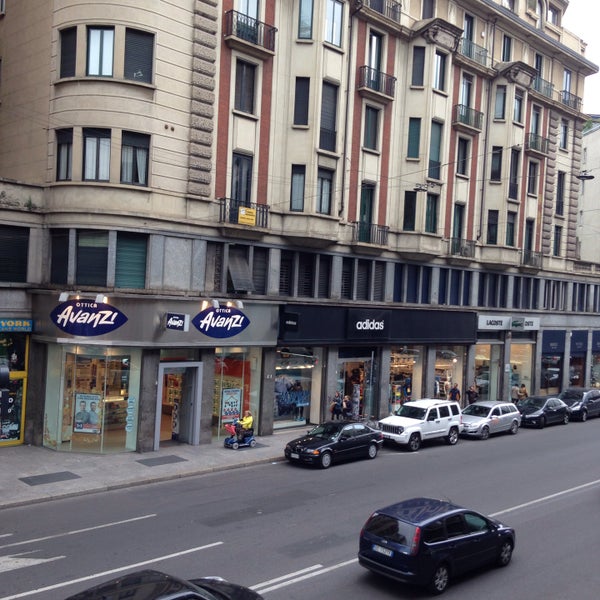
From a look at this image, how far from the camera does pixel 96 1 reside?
22.8 m

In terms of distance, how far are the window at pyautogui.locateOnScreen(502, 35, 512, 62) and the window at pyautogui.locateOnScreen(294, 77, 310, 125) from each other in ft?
56.3

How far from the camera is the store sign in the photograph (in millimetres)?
22125

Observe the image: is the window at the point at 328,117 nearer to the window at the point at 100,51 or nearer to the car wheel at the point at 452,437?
the window at the point at 100,51

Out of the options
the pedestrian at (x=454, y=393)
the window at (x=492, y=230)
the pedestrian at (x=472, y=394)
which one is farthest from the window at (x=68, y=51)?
the pedestrian at (x=472, y=394)

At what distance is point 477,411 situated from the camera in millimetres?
30547

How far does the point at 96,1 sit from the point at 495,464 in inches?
838

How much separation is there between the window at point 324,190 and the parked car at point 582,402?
18.5 meters

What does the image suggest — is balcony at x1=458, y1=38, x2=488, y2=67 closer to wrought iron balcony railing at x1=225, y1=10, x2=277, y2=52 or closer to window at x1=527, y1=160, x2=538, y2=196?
window at x1=527, y1=160, x2=538, y2=196

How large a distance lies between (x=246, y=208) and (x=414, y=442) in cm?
1139

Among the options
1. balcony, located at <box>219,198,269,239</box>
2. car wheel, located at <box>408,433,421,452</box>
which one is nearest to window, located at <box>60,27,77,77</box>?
balcony, located at <box>219,198,269,239</box>

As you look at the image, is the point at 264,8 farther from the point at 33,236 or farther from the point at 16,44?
the point at 33,236

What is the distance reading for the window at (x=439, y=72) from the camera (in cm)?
3394

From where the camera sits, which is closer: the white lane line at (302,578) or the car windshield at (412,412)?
the white lane line at (302,578)

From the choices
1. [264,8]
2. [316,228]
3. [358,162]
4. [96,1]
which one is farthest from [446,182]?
[96,1]
